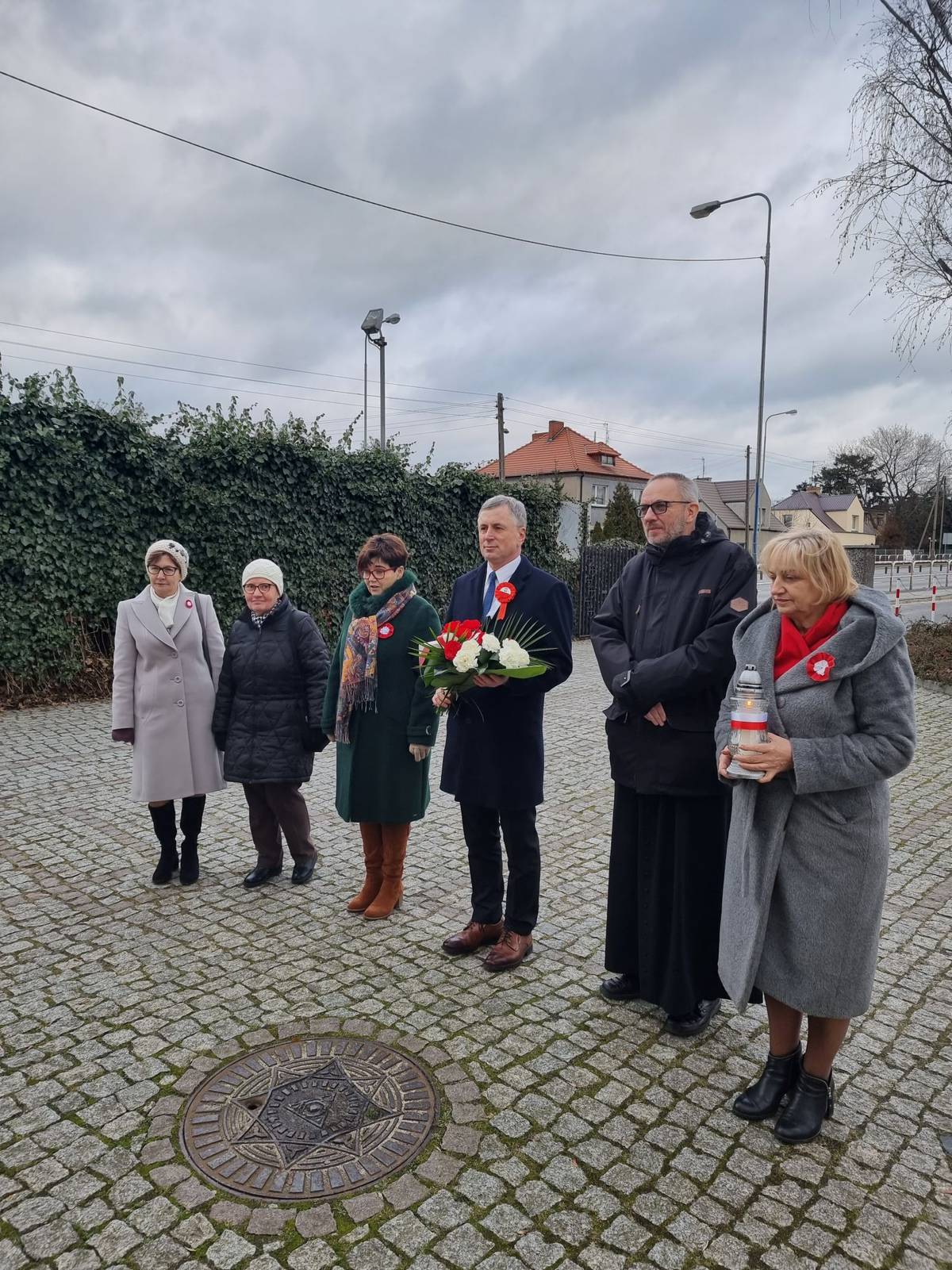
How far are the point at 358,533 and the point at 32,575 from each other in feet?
15.5

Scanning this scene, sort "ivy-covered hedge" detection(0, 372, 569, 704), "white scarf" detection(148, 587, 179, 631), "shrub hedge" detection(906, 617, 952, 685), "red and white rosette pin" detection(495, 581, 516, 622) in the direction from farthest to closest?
"shrub hedge" detection(906, 617, 952, 685)
"ivy-covered hedge" detection(0, 372, 569, 704)
"white scarf" detection(148, 587, 179, 631)
"red and white rosette pin" detection(495, 581, 516, 622)

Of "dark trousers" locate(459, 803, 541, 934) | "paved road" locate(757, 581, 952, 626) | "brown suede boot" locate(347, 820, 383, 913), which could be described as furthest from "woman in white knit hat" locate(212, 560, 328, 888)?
"paved road" locate(757, 581, 952, 626)

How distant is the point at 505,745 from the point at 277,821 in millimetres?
1935

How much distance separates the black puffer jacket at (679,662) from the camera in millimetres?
3320

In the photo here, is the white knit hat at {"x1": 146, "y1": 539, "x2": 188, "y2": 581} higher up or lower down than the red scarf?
higher up

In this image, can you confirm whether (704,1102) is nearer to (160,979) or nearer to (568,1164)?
(568,1164)

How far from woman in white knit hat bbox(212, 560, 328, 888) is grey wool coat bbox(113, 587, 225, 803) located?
0.48 ft

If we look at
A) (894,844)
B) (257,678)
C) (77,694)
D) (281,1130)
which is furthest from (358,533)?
(281,1130)

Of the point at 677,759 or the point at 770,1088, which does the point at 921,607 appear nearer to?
the point at 677,759

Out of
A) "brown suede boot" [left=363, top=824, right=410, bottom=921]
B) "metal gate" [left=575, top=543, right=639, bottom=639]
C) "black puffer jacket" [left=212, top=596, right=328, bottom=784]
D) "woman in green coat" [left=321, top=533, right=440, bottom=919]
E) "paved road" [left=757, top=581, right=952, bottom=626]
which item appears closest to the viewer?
"woman in green coat" [left=321, top=533, right=440, bottom=919]

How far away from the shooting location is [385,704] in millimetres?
4469

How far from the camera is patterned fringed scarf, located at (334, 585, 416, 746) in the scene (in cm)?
444

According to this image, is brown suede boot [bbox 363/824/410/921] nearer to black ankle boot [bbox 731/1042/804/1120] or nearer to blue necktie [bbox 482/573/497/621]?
blue necktie [bbox 482/573/497/621]

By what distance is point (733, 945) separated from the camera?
2.91 m
